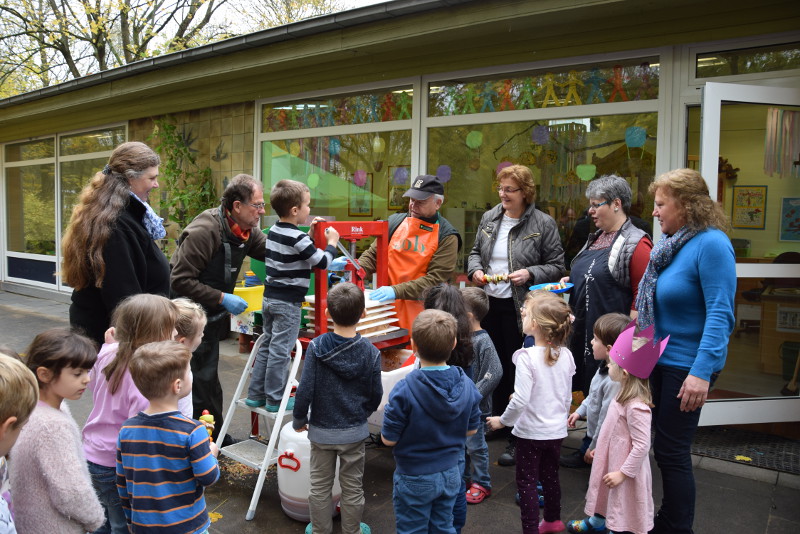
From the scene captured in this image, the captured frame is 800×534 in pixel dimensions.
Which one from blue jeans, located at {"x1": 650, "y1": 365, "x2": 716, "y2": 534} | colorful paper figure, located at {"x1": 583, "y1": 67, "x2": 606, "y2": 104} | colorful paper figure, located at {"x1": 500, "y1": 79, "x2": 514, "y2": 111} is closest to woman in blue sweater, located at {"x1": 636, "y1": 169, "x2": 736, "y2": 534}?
blue jeans, located at {"x1": 650, "y1": 365, "x2": 716, "y2": 534}

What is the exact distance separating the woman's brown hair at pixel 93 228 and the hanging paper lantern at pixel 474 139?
3.51 meters

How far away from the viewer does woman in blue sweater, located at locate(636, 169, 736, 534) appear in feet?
8.71

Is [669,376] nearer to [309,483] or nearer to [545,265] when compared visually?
[545,265]

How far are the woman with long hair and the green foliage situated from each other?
A: 5.16 meters

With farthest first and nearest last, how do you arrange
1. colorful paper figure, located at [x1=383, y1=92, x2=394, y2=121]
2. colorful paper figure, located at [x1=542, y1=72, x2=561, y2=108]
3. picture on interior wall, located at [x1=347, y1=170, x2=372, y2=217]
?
picture on interior wall, located at [x1=347, y1=170, x2=372, y2=217] → colorful paper figure, located at [x1=383, y1=92, x2=394, y2=121] → colorful paper figure, located at [x1=542, y1=72, x2=561, y2=108]

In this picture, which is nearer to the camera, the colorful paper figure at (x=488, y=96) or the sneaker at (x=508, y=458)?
the sneaker at (x=508, y=458)

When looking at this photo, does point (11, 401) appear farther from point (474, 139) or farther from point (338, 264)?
point (474, 139)

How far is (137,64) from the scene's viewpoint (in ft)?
26.0

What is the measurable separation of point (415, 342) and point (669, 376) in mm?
1208

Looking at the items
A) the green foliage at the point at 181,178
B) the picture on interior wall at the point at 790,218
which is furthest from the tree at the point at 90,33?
the picture on interior wall at the point at 790,218

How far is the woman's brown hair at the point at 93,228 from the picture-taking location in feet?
9.56

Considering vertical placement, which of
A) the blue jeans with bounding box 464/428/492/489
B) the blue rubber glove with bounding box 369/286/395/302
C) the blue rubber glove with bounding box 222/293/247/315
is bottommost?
the blue jeans with bounding box 464/428/492/489

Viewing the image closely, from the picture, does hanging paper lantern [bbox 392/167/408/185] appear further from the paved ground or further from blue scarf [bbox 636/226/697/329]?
blue scarf [bbox 636/226/697/329]

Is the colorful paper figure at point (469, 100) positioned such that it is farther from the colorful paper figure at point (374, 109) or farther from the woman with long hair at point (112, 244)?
the woman with long hair at point (112, 244)
